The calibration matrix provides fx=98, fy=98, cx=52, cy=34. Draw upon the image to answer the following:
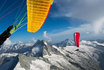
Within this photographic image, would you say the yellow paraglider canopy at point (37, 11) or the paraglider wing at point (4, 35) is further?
the yellow paraglider canopy at point (37, 11)

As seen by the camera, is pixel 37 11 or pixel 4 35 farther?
pixel 37 11

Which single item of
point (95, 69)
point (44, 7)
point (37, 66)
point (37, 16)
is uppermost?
point (44, 7)

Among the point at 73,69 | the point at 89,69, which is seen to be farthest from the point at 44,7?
the point at 89,69

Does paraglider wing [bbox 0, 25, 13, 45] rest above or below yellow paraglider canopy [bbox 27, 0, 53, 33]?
below

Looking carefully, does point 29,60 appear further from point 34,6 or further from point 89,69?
point 34,6

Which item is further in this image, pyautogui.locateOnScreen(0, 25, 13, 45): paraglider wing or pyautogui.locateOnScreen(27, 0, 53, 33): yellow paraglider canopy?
pyautogui.locateOnScreen(27, 0, 53, 33): yellow paraglider canopy

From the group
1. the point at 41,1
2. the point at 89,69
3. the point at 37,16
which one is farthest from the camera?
the point at 89,69

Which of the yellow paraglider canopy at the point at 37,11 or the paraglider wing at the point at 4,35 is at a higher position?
the yellow paraglider canopy at the point at 37,11

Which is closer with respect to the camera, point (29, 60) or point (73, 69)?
point (29, 60)
